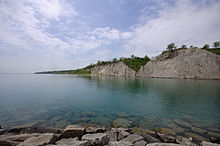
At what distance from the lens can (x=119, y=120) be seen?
8734 millimetres

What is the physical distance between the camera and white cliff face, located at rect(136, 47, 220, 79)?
4828 centimetres

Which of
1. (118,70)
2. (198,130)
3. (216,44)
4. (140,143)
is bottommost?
(198,130)

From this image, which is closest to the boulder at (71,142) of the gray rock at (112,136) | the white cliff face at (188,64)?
the gray rock at (112,136)

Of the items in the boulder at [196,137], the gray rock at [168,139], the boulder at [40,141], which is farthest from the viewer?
the boulder at [196,137]

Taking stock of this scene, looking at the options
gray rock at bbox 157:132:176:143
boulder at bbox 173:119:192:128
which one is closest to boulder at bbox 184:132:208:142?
boulder at bbox 173:119:192:128

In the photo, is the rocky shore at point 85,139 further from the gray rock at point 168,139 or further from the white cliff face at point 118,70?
the white cliff face at point 118,70

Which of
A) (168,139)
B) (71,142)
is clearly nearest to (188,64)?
(168,139)

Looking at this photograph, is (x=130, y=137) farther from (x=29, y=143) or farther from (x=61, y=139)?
(x=29, y=143)

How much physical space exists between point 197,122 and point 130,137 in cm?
692

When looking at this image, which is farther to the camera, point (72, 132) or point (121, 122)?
point (121, 122)

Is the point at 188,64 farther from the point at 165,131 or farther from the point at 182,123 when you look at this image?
the point at 165,131

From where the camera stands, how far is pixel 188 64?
173 ft

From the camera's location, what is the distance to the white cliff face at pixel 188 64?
48281mm

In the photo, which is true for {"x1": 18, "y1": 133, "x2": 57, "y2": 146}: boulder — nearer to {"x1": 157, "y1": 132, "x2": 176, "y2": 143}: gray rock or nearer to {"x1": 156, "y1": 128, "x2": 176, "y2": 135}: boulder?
{"x1": 157, "y1": 132, "x2": 176, "y2": 143}: gray rock
